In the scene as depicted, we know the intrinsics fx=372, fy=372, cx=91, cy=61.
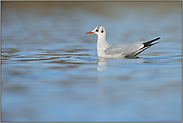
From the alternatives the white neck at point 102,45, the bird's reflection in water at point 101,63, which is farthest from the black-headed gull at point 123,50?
the bird's reflection in water at point 101,63

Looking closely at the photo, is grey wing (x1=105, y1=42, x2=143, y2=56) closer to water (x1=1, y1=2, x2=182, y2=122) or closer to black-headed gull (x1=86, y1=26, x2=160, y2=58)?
black-headed gull (x1=86, y1=26, x2=160, y2=58)

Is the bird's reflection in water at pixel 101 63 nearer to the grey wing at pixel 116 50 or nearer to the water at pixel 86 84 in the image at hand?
the water at pixel 86 84

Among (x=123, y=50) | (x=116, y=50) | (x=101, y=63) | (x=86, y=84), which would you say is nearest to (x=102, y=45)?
(x=116, y=50)

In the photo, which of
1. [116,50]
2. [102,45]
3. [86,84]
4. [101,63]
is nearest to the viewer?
[86,84]

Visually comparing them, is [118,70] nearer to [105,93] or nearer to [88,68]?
[88,68]

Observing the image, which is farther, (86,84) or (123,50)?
(123,50)

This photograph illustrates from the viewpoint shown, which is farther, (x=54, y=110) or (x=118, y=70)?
(x=118, y=70)

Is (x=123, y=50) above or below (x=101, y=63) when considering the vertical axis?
above

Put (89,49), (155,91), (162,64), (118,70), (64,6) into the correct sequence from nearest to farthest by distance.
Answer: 1. (155,91)
2. (118,70)
3. (162,64)
4. (89,49)
5. (64,6)

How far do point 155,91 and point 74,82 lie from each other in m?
→ 1.47

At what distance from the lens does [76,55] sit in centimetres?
1006

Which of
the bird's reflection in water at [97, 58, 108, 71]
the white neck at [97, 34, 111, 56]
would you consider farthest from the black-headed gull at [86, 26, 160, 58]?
the bird's reflection in water at [97, 58, 108, 71]

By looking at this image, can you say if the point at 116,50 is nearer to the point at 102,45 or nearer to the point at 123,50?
the point at 123,50

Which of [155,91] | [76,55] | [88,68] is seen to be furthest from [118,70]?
[76,55]
